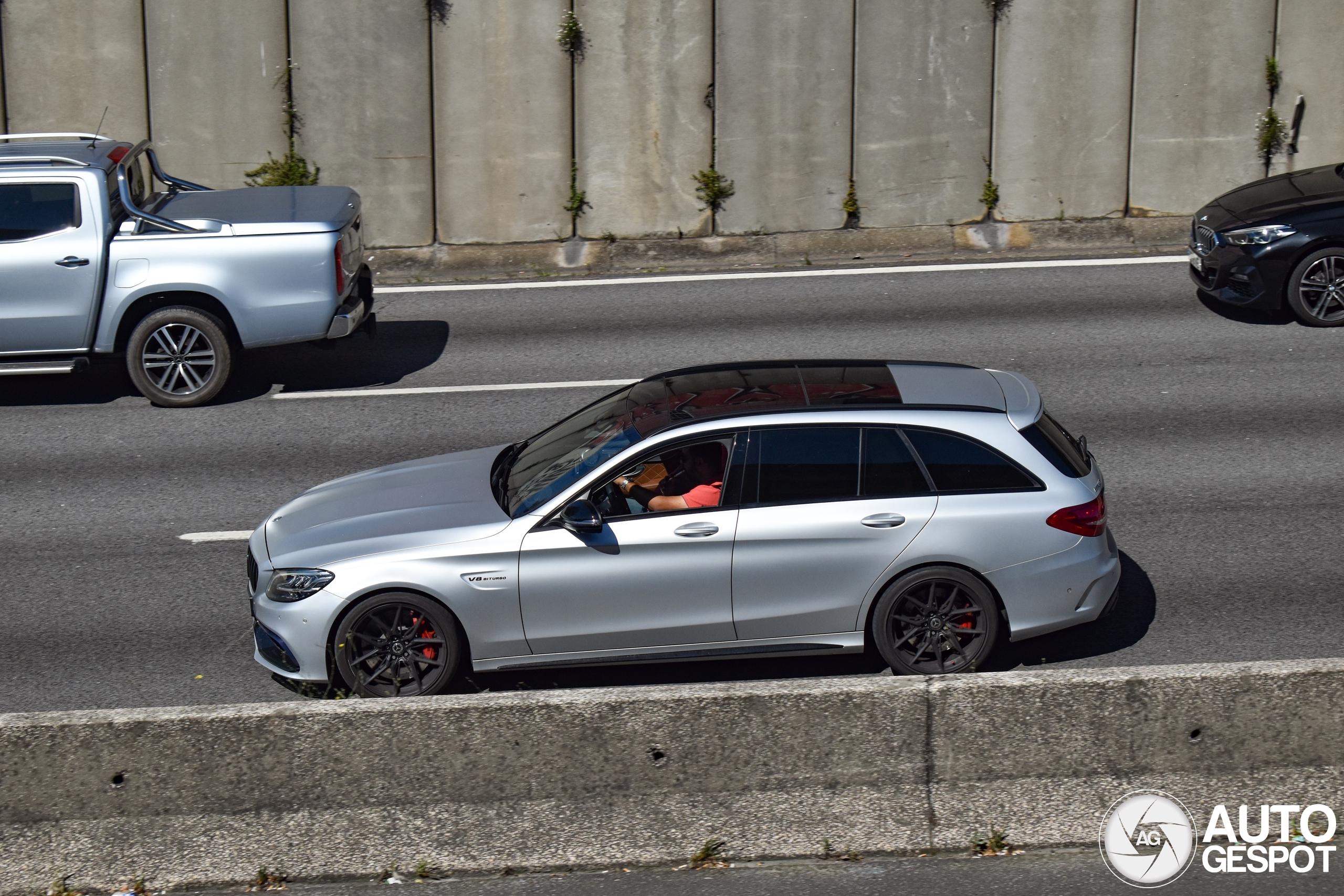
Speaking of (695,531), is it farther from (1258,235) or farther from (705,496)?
(1258,235)

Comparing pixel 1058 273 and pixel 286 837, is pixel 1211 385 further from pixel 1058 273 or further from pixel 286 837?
pixel 286 837

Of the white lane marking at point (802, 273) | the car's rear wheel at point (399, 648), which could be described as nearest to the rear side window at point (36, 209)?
the white lane marking at point (802, 273)

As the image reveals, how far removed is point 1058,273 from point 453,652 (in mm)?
10252

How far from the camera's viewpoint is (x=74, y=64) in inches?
644

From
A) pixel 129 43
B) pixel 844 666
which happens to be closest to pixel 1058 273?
pixel 844 666

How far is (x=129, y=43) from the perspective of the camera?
16.4 meters

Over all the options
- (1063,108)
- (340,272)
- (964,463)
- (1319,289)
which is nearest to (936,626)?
(964,463)

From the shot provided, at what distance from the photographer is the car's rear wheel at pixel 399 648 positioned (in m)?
6.59

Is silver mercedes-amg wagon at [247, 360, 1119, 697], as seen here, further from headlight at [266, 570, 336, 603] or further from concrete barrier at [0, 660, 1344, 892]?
concrete barrier at [0, 660, 1344, 892]

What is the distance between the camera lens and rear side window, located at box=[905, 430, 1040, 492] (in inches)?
266

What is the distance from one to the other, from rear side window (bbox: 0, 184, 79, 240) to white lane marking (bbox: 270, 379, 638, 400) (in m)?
2.26

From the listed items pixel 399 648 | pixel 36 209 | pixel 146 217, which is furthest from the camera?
pixel 146 217

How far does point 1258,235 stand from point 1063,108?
4.73 meters

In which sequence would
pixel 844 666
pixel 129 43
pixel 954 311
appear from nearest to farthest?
pixel 844 666 < pixel 954 311 < pixel 129 43
